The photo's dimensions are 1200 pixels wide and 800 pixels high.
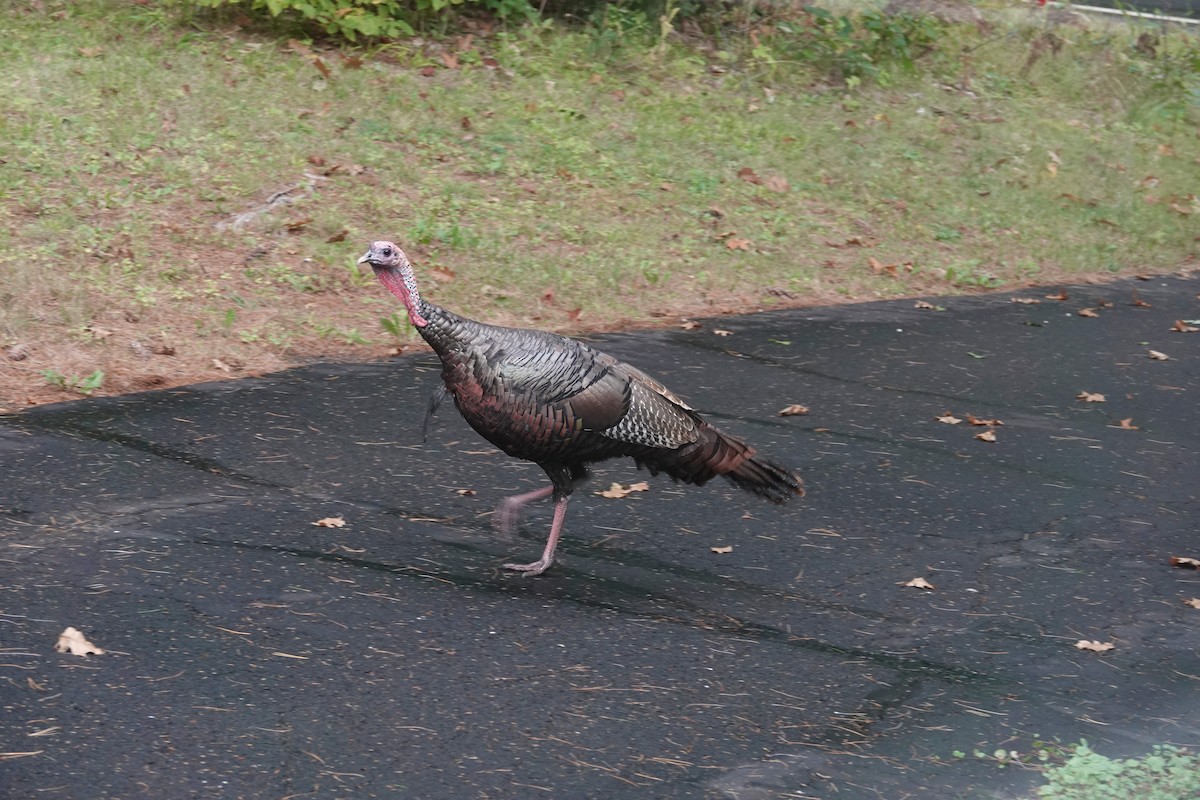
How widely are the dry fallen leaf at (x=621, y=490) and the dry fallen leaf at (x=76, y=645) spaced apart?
8.85ft

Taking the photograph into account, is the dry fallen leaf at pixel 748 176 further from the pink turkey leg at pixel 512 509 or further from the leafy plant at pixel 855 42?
the pink turkey leg at pixel 512 509

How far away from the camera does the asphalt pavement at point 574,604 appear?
166 inches

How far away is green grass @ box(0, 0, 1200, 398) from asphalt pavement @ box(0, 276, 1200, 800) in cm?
138

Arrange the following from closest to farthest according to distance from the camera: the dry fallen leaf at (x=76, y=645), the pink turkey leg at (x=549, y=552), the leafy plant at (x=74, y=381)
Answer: the dry fallen leaf at (x=76, y=645), the pink turkey leg at (x=549, y=552), the leafy plant at (x=74, y=381)

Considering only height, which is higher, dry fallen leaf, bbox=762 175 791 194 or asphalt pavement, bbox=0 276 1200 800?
dry fallen leaf, bbox=762 175 791 194

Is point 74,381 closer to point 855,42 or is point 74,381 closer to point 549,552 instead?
point 549,552

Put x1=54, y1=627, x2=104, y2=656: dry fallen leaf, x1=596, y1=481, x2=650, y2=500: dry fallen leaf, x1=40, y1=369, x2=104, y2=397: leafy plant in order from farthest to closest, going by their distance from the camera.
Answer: x1=40, y1=369, x2=104, y2=397: leafy plant < x1=596, y1=481, x2=650, y2=500: dry fallen leaf < x1=54, y1=627, x2=104, y2=656: dry fallen leaf

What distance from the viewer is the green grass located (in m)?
9.15

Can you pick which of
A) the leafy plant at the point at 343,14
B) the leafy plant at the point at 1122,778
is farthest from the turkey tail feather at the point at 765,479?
the leafy plant at the point at 343,14

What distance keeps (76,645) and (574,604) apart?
1.80m

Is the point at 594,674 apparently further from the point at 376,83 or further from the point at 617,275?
the point at 376,83

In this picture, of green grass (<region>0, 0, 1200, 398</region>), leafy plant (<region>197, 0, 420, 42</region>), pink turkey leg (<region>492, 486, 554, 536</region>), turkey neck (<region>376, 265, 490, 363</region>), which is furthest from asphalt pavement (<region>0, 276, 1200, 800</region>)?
leafy plant (<region>197, 0, 420, 42</region>)

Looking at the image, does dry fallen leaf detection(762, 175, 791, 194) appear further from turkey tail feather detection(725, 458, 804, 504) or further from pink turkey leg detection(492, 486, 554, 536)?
pink turkey leg detection(492, 486, 554, 536)

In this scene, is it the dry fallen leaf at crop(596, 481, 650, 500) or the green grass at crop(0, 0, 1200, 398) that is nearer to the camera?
the dry fallen leaf at crop(596, 481, 650, 500)
